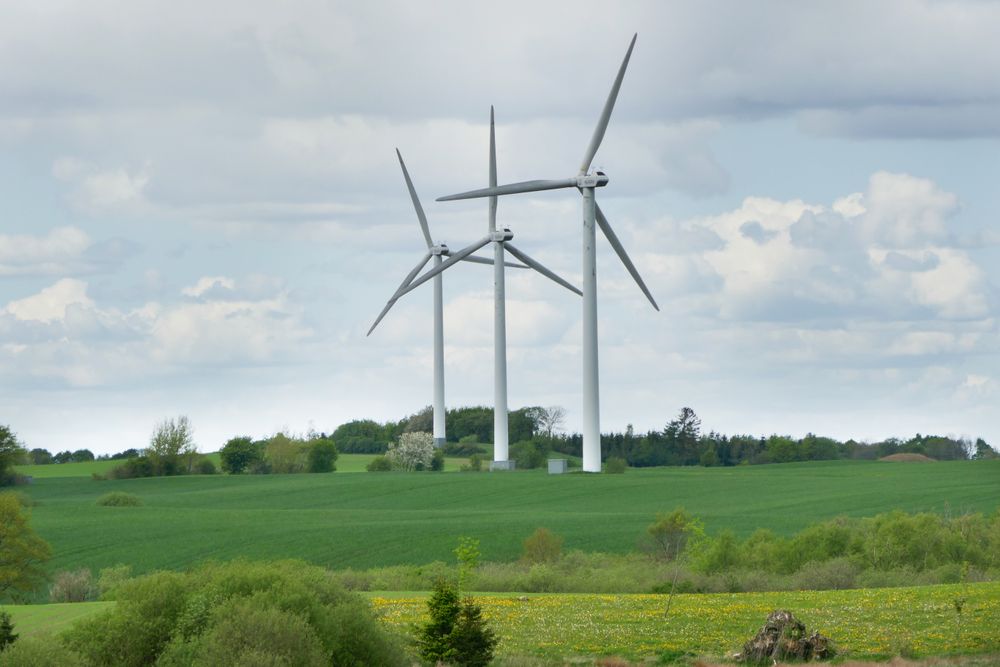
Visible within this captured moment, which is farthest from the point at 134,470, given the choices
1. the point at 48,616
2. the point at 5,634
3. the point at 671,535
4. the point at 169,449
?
the point at 5,634

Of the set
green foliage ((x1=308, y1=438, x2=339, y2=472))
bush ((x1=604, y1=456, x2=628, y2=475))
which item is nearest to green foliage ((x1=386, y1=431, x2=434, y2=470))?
green foliage ((x1=308, y1=438, x2=339, y2=472))

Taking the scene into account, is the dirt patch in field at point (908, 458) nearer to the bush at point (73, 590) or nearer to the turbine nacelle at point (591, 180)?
the turbine nacelle at point (591, 180)

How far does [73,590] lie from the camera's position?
61969mm

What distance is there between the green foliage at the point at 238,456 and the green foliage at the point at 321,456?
18.7 ft

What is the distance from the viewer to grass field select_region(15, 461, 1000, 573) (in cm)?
7525

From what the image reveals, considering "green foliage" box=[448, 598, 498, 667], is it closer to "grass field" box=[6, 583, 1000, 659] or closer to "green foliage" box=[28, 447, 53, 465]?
"grass field" box=[6, 583, 1000, 659]

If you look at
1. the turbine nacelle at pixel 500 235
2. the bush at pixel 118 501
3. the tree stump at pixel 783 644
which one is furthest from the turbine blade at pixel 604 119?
the tree stump at pixel 783 644

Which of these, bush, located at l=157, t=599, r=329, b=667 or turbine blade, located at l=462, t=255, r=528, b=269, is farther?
turbine blade, located at l=462, t=255, r=528, b=269

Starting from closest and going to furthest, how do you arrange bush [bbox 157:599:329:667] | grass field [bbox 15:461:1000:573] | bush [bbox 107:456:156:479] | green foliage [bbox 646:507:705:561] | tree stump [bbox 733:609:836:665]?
bush [bbox 157:599:329:667], tree stump [bbox 733:609:836:665], green foliage [bbox 646:507:705:561], grass field [bbox 15:461:1000:573], bush [bbox 107:456:156:479]

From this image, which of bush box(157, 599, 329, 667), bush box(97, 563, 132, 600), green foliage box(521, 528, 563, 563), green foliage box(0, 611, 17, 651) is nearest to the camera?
bush box(157, 599, 329, 667)

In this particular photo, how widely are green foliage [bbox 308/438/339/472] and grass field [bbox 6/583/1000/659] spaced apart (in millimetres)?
103441

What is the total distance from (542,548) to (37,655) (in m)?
39.1

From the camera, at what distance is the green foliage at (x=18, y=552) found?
67.4m

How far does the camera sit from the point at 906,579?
53.8 metres
